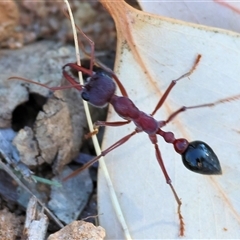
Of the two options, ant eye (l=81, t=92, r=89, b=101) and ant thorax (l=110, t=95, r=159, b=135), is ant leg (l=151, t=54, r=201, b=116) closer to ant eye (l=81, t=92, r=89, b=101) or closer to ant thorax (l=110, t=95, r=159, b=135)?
ant thorax (l=110, t=95, r=159, b=135)

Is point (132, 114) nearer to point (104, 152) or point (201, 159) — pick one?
point (104, 152)

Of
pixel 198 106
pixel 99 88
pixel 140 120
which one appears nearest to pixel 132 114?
pixel 140 120

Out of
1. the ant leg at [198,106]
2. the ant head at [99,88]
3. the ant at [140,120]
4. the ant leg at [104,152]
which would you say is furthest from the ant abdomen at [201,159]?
the ant head at [99,88]

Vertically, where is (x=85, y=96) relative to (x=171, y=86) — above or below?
below

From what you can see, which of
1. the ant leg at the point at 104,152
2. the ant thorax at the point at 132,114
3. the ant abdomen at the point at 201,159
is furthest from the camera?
the ant thorax at the point at 132,114

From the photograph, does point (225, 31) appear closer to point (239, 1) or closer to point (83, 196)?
point (239, 1)

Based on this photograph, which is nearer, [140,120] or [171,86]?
[171,86]

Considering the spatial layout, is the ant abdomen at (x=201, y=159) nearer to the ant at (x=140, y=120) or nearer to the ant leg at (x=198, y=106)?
the ant at (x=140, y=120)
